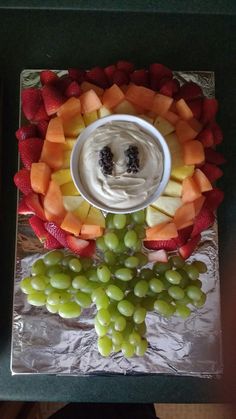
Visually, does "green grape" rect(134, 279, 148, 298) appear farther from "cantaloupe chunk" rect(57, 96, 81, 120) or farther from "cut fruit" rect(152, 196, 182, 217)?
"cantaloupe chunk" rect(57, 96, 81, 120)

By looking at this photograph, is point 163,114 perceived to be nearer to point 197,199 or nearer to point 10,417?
point 197,199

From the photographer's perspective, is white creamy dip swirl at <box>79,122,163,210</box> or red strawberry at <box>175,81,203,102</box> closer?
white creamy dip swirl at <box>79,122,163,210</box>

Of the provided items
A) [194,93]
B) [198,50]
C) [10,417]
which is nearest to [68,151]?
[194,93]

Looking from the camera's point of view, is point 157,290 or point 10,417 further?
point 10,417

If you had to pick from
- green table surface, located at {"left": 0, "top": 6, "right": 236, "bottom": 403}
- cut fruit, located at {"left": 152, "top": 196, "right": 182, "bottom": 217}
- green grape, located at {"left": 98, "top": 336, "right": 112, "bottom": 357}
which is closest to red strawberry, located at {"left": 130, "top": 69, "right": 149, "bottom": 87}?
green table surface, located at {"left": 0, "top": 6, "right": 236, "bottom": 403}

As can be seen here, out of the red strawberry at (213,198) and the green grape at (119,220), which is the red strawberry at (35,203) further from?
the red strawberry at (213,198)

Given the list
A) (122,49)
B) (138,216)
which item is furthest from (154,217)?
→ (122,49)

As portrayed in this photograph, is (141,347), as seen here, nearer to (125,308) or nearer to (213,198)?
(125,308)
